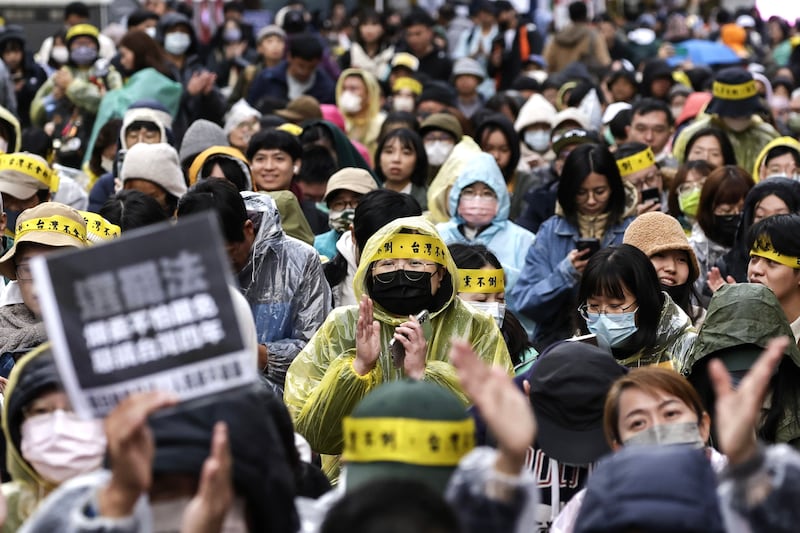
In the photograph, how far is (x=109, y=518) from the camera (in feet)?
11.7

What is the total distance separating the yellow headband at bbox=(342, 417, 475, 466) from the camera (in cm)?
387

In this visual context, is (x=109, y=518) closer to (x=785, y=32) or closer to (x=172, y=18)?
(x=172, y=18)

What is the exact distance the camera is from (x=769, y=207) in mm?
8305

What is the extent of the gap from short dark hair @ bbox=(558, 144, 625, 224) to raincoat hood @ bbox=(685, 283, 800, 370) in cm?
253

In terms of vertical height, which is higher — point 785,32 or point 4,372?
point 4,372

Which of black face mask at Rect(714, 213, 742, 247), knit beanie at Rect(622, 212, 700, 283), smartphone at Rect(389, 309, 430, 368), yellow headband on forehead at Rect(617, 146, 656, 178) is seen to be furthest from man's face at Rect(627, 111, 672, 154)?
smartphone at Rect(389, 309, 430, 368)

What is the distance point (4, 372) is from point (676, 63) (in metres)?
14.6

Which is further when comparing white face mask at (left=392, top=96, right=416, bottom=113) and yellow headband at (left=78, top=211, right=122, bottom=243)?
white face mask at (left=392, top=96, right=416, bottom=113)

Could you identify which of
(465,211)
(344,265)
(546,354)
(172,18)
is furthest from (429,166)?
(546,354)

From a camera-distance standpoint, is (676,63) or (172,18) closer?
(172,18)

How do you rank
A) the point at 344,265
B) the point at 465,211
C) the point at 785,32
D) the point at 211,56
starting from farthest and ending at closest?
the point at 785,32, the point at 211,56, the point at 465,211, the point at 344,265

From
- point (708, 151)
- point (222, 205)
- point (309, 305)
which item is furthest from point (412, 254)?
point (708, 151)

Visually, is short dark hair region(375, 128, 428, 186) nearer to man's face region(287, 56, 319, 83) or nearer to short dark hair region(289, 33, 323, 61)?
short dark hair region(289, 33, 323, 61)

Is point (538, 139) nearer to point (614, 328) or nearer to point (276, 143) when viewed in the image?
point (276, 143)
